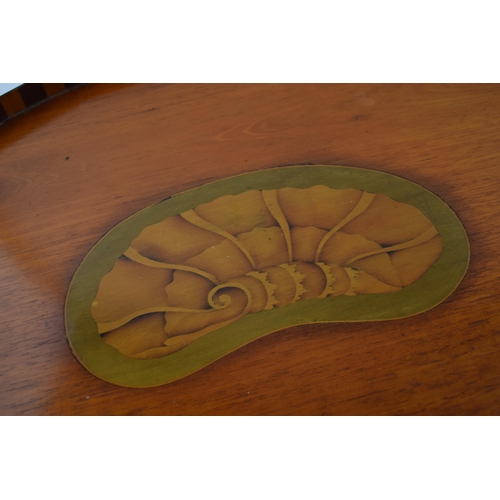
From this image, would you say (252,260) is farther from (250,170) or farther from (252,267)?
(250,170)

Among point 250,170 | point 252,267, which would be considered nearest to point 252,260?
point 252,267

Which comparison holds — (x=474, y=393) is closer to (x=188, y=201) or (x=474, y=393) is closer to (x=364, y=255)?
(x=364, y=255)

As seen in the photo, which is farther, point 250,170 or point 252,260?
point 250,170

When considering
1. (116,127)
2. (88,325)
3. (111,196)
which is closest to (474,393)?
(88,325)
